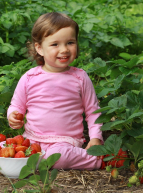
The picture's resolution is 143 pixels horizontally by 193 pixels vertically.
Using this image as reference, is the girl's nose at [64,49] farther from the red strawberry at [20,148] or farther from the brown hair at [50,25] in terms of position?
the red strawberry at [20,148]

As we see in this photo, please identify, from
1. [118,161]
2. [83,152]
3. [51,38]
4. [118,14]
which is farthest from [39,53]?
[118,14]

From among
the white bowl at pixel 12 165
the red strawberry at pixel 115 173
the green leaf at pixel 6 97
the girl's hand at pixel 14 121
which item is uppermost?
the green leaf at pixel 6 97

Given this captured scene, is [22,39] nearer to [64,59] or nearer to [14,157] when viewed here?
[64,59]

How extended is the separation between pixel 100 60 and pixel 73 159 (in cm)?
77

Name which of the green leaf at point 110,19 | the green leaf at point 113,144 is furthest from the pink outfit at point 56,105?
the green leaf at point 110,19

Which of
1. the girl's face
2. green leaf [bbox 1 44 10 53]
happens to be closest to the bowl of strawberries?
the girl's face

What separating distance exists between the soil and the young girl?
0.50 ft

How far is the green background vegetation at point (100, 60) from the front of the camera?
Answer: 6.73 feet

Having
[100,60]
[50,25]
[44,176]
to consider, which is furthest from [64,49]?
[44,176]

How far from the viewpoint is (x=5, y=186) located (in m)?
1.94

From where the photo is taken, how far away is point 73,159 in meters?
2.24

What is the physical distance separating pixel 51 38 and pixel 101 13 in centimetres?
198

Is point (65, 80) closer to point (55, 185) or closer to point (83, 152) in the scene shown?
point (83, 152)

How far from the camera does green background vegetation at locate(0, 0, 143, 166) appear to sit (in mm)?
2051
